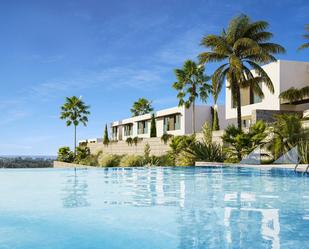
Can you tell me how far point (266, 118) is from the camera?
77.2 ft

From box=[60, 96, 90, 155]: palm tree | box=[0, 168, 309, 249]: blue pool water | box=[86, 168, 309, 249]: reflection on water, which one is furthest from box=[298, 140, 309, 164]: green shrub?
box=[60, 96, 90, 155]: palm tree

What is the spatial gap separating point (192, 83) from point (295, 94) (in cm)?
1105

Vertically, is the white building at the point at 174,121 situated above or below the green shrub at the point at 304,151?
above

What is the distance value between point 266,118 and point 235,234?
20012mm

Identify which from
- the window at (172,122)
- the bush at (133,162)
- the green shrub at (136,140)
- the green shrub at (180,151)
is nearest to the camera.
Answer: the green shrub at (180,151)

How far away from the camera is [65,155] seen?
44.9m

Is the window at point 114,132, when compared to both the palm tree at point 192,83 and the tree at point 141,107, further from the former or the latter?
the palm tree at point 192,83

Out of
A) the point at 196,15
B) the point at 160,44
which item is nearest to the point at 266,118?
the point at 196,15

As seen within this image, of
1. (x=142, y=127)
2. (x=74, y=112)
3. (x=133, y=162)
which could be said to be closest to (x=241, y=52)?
(x=133, y=162)

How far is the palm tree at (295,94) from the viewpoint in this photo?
76.3ft

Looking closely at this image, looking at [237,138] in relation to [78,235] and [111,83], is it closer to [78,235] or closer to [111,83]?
[78,235]

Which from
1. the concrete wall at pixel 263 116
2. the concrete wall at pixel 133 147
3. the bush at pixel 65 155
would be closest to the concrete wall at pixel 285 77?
the concrete wall at pixel 263 116

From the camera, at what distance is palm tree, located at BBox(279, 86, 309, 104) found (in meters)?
23.3

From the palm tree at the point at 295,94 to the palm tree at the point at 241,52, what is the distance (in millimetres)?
3236
